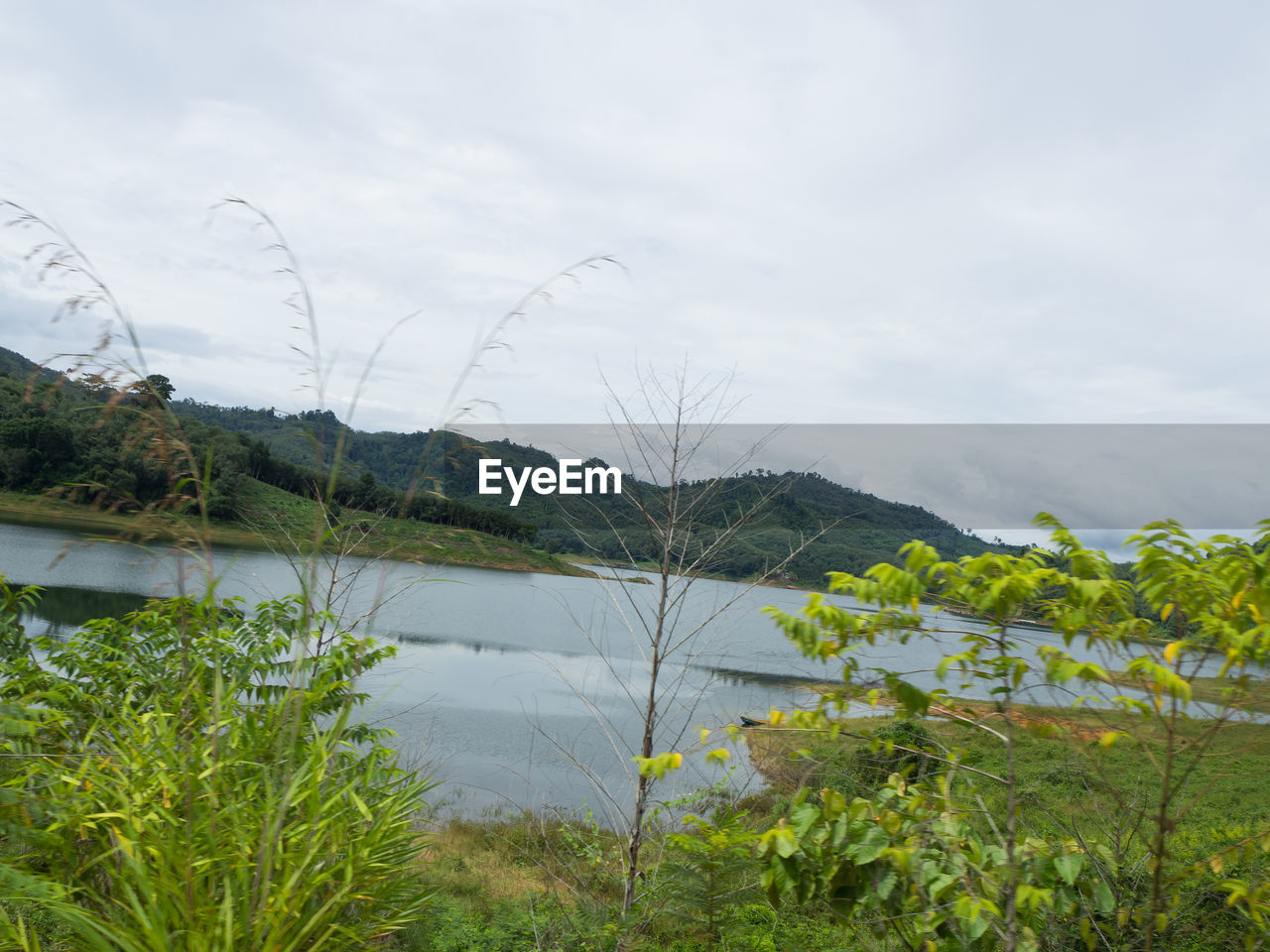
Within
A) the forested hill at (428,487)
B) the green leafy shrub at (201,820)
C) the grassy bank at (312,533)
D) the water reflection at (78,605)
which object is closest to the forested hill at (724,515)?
the forested hill at (428,487)

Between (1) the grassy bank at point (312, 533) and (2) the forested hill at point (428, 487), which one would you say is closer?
(1) the grassy bank at point (312, 533)

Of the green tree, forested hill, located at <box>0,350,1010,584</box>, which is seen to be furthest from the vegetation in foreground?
forested hill, located at <box>0,350,1010,584</box>

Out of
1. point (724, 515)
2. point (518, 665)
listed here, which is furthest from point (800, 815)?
point (518, 665)

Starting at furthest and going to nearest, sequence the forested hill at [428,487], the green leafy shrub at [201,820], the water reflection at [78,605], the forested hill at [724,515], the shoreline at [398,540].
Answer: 1. the water reflection at [78,605]
2. the forested hill at [724,515]
3. the forested hill at [428,487]
4. the shoreline at [398,540]
5. the green leafy shrub at [201,820]

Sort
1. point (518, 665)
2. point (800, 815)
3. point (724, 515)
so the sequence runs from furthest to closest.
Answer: point (518, 665), point (724, 515), point (800, 815)

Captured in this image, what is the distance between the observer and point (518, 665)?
20828 mm

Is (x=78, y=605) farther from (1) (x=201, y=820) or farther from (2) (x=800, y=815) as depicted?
(2) (x=800, y=815)

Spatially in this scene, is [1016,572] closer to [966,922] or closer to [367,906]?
[966,922]

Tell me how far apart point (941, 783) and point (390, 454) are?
3.06 meters

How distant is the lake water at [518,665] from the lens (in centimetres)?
397

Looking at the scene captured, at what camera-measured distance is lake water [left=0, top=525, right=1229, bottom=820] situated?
3.97 metres

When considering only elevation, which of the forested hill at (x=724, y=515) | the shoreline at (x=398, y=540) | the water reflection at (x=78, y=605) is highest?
the forested hill at (x=724, y=515)

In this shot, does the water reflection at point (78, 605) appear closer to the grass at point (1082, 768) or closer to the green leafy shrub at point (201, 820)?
the green leafy shrub at point (201, 820)

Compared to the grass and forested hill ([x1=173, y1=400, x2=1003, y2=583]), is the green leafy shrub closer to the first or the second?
forested hill ([x1=173, y1=400, x2=1003, y2=583])
